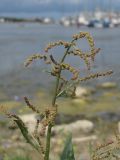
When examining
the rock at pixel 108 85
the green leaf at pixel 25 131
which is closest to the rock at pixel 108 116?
the rock at pixel 108 85

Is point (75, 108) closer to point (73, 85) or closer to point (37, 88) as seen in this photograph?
point (37, 88)

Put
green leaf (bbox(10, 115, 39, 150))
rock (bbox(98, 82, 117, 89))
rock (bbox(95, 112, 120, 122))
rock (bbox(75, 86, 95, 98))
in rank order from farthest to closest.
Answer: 1. rock (bbox(98, 82, 117, 89))
2. rock (bbox(75, 86, 95, 98))
3. rock (bbox(95, 112, 120, 122))
4. green leaf (bbox(10, 115, 39, 150))

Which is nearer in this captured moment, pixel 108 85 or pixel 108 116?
pixel 108 116

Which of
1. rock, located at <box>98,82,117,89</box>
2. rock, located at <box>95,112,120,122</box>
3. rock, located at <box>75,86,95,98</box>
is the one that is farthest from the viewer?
rock, located at <box>98,82,117,89</box>

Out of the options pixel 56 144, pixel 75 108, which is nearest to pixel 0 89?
pixel 75 108

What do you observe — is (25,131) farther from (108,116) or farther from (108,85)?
(108,85)

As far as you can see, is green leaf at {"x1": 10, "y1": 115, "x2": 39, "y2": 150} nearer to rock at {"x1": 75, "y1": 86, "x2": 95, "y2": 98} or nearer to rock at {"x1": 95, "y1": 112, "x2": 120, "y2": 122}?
rock at {"x1": 95, "y1": 112, "x2": 120, "y2": 122}

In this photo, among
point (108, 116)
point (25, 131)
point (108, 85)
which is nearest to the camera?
point (25, 131)

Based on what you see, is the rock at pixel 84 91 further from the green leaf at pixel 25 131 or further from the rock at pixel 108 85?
the green leaf at pixel 25 131

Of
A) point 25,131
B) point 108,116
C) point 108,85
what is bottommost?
point 108,116

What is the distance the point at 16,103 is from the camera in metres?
19.2

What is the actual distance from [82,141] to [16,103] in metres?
8.21

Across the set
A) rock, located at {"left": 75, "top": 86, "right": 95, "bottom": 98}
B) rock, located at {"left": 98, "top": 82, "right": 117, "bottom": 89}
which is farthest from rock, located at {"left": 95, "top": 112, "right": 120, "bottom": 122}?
rock, located at {"left": 98, "top": 82, "right": 117, "bottom": 89}

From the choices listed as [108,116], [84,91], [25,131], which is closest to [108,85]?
[84,91]
